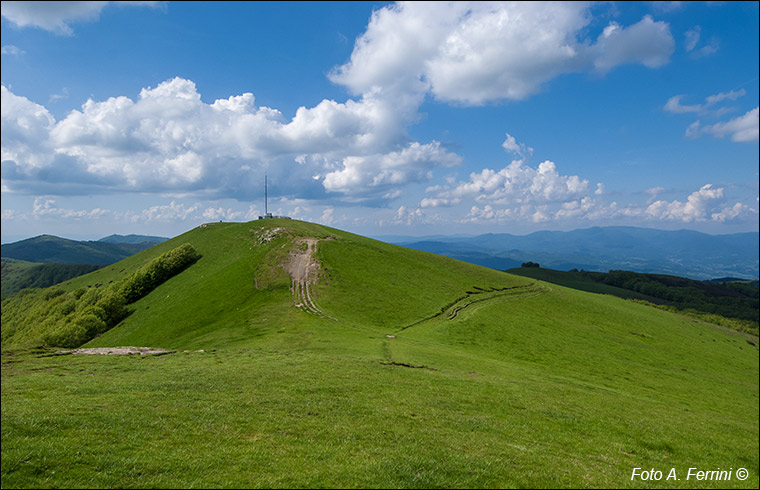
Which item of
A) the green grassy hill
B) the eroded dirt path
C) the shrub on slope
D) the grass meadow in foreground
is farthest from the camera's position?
the shrub on slope

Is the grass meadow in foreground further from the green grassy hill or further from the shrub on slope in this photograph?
the shrub on slope

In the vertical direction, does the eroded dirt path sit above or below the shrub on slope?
above

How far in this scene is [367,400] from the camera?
81.7 feet

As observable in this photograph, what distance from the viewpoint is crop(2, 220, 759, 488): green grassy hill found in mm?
14680

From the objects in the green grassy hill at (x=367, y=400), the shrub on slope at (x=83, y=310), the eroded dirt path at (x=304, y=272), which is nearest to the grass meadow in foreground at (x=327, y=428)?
the green grassy hill at (x=367, y=400)

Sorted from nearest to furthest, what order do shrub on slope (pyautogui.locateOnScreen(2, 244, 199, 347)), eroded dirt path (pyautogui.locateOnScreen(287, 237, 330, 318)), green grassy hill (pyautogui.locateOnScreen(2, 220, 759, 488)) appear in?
green grassy hill (pyautogui.locateOnScreen(2, 220, 759, 488))
eroded dirt path (pyautogui.locateOnScreen(287, 237, 330, 318))
shrub on slope (pyautogui.locateOnScreen(2, 244, 199, 347))

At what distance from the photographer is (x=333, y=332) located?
5403 centimetres

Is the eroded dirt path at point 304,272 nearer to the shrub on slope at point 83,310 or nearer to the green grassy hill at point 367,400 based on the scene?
the green grassy hill at point 367,400

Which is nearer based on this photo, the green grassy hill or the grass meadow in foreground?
the grass meadow in foreground

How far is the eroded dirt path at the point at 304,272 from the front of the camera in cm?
6812

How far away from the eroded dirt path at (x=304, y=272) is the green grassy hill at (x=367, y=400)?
2.08ft

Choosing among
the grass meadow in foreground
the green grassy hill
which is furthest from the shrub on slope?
the grass meadow in foreground

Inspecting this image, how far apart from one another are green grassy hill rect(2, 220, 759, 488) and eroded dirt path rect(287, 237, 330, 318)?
0.63 meters

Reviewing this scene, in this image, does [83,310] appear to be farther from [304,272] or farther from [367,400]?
[367,400]
